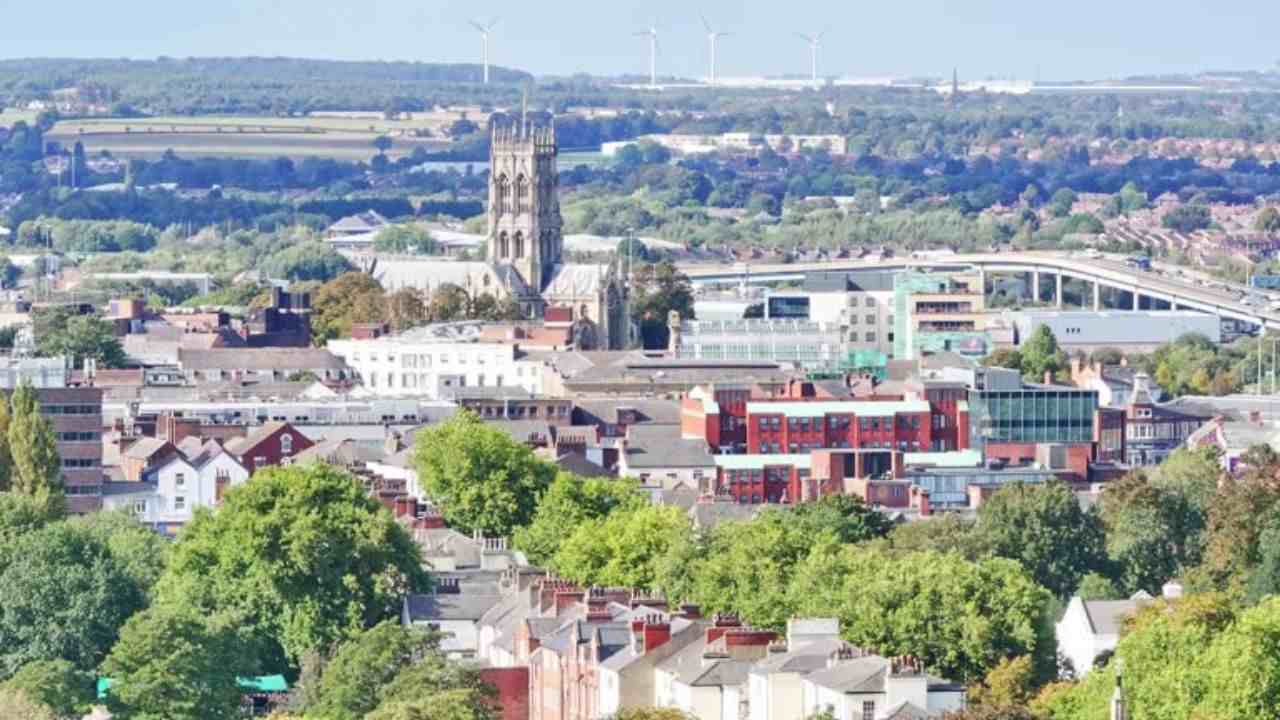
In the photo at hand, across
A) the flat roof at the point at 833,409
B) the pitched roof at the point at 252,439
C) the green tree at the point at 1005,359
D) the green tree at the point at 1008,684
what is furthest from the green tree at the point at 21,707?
the green tree at the point at 1005,359

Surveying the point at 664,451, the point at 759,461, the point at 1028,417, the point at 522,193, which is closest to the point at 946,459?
the point at 759,461

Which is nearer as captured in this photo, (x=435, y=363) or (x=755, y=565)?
(x=755, y=565)

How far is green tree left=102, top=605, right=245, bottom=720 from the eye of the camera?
59.1 m

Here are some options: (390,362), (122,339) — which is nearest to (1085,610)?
(390,362)

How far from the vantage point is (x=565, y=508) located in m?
76.4

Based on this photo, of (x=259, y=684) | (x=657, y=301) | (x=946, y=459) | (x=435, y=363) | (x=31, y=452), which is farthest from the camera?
(x=657, y=301)

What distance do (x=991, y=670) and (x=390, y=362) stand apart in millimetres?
76010

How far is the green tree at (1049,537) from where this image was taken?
71.4 m

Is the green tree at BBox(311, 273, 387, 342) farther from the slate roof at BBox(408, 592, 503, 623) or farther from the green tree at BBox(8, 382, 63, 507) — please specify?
the slate roof at BBox(408, 592, 503, 623)

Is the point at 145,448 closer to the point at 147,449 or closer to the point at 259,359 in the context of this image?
the point at 147,449

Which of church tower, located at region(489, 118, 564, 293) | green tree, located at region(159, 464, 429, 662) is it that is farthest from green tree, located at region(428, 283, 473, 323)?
green tree, located at region(159, 464, 429, 662)

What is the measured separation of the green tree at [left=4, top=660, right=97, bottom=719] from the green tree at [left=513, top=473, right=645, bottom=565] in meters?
13.2

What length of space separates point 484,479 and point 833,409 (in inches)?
756

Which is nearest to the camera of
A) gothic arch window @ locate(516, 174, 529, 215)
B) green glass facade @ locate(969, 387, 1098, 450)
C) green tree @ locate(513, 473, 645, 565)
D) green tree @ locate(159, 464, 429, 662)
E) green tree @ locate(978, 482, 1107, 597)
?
green tree @ locate(159, 464, 429, 662)
